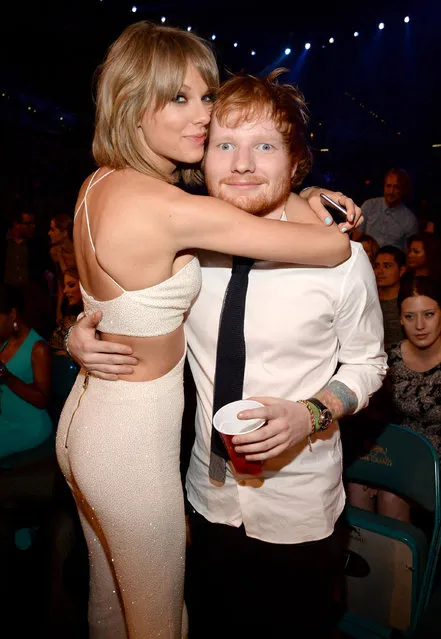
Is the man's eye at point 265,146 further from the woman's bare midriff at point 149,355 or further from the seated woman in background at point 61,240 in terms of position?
the seated woman in background at point 61,240

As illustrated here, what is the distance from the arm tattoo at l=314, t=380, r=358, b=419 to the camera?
1.40m

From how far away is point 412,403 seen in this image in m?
2.79

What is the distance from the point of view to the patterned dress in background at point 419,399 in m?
2.72

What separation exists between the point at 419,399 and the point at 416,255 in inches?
87.3

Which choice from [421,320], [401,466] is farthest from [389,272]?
[401,466]

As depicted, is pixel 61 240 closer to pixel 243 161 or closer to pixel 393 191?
pixel 393 191

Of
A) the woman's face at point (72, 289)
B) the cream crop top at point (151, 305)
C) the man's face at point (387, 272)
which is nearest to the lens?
the cream crop top at point (151, 305)

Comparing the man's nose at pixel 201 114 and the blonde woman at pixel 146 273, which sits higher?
the man's nose at pixel 201 114

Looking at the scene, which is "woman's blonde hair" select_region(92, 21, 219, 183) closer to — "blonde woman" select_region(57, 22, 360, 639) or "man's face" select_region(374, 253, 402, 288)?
"blonde woman" select_region(57, 22, 360, 639)

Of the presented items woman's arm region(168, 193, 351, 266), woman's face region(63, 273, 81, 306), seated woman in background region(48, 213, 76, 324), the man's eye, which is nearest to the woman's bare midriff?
woman's arm region(168, 193, 351, 266)

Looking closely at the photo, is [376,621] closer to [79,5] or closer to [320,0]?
[79,5]

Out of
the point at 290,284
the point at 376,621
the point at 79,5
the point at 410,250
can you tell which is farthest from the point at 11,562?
the point at 79,5

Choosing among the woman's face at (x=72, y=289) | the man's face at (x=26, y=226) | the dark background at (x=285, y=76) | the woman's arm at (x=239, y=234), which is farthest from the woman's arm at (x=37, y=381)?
the dark background at (x=285, y=76)

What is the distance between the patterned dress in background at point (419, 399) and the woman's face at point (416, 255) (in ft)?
6.48
